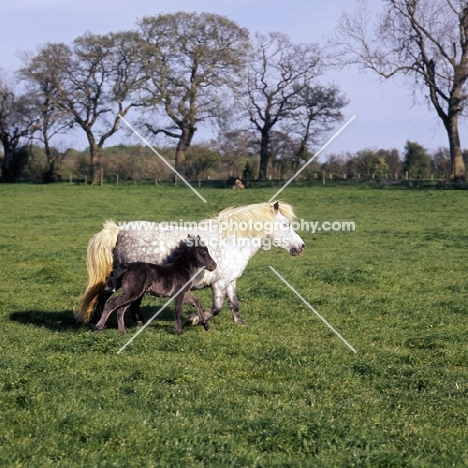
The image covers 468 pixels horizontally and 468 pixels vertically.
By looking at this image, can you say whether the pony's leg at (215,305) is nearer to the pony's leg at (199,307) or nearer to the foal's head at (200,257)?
the pony's leg at (199,307)

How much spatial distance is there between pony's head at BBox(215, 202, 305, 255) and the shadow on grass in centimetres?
159

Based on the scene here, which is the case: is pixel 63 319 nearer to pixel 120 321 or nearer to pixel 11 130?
pixel 120 321

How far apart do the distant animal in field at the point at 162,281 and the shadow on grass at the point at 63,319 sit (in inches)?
18.8

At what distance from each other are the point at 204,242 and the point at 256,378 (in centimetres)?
316

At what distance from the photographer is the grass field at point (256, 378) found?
5.19m

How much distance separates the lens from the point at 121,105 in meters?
56.0

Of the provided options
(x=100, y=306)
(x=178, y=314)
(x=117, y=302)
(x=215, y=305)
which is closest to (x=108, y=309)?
(x=117, y=302)

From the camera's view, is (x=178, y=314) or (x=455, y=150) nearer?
(x=178, y=314)

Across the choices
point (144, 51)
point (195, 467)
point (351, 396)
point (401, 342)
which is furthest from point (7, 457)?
point (144, 51)

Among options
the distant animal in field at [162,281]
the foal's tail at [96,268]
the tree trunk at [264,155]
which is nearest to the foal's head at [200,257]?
the distant animal in field at [162,281]

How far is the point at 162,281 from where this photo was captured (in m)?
9.12

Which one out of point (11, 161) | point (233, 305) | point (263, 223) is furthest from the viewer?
point (11, 161)

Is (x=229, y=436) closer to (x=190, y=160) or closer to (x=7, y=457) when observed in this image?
(x=7, y=457)

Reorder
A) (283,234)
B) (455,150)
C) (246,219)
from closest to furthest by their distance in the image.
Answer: (246,219) → (283,234) → (455,150)
